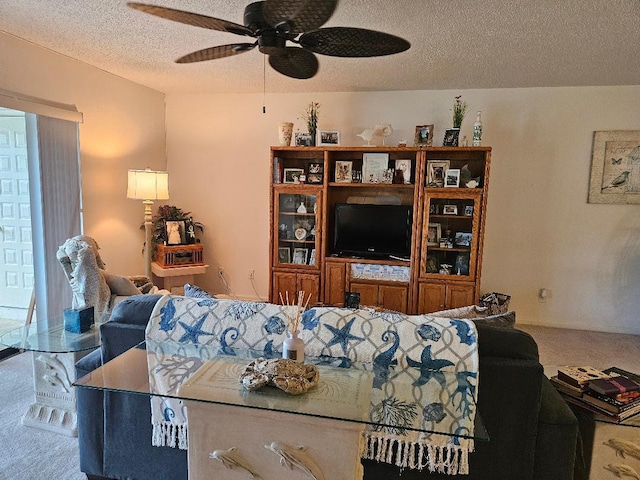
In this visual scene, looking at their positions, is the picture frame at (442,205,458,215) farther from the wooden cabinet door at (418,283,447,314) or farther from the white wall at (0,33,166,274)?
the white wall at (0,33,166,274)

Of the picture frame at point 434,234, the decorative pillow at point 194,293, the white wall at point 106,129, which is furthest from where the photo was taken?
the picture frame at point 434,234

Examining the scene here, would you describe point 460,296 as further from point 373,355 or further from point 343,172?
point 373,355

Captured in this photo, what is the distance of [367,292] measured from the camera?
4297 millimetres

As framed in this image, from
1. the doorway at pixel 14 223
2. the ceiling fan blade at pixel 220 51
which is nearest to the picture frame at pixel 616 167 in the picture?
the ceiling fan blade at pixel 220 51

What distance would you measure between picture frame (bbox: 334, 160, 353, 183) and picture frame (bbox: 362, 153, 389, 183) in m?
0.15

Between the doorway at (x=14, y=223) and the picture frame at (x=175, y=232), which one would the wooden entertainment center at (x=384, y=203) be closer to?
the picture frame at (x=175, y=232)

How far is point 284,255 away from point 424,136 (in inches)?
75.8

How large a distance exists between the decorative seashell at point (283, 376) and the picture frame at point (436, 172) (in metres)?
3.08

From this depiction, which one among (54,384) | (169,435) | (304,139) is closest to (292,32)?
(169,435)

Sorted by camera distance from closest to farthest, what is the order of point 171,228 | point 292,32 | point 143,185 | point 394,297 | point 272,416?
point 272,416 < point 292,32 < point 143,185 < point 394,297 < point 171,228

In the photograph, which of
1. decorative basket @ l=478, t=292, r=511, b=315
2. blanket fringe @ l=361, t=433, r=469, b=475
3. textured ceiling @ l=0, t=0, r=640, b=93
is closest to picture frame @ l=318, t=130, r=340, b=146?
textured ceiling @ l=0, t=0, r=640, b=93

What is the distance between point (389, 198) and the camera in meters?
4.58

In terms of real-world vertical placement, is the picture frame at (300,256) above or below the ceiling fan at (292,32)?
below

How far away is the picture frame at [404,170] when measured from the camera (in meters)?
4.27
